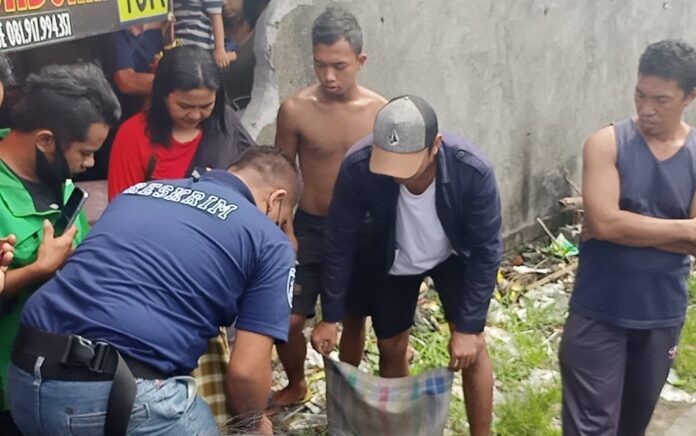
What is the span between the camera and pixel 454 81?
550 cm

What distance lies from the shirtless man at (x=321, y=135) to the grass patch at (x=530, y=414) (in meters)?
0.84

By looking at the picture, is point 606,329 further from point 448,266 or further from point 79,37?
point 79,37

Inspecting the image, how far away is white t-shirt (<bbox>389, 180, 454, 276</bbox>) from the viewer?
3236 mm

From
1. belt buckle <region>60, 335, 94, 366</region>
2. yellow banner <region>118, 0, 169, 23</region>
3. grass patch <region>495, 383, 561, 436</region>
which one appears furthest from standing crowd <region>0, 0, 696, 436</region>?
grass patch <region>495, 383, 561, 436</region>

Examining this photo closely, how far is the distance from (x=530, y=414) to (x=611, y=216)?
Result: 1485mm

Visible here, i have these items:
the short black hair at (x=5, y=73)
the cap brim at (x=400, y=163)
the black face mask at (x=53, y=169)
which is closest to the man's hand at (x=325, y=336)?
the cap brim at (x=400, y=163)

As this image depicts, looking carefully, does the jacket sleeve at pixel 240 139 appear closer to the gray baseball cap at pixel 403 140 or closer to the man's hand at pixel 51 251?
the gray baseball cap at pixel 403 140

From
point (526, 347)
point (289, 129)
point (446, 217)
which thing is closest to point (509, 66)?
point (526, 347)

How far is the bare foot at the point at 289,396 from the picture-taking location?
4020 millimetres

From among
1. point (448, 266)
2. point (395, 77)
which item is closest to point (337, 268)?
point (448, 266)

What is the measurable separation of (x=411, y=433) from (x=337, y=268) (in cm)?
74

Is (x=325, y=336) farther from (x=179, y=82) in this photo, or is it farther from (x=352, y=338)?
(x=179, y=82)

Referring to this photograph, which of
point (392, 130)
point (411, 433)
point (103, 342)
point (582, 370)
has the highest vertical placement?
point (392, 130)

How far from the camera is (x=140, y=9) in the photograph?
3.64 metres
